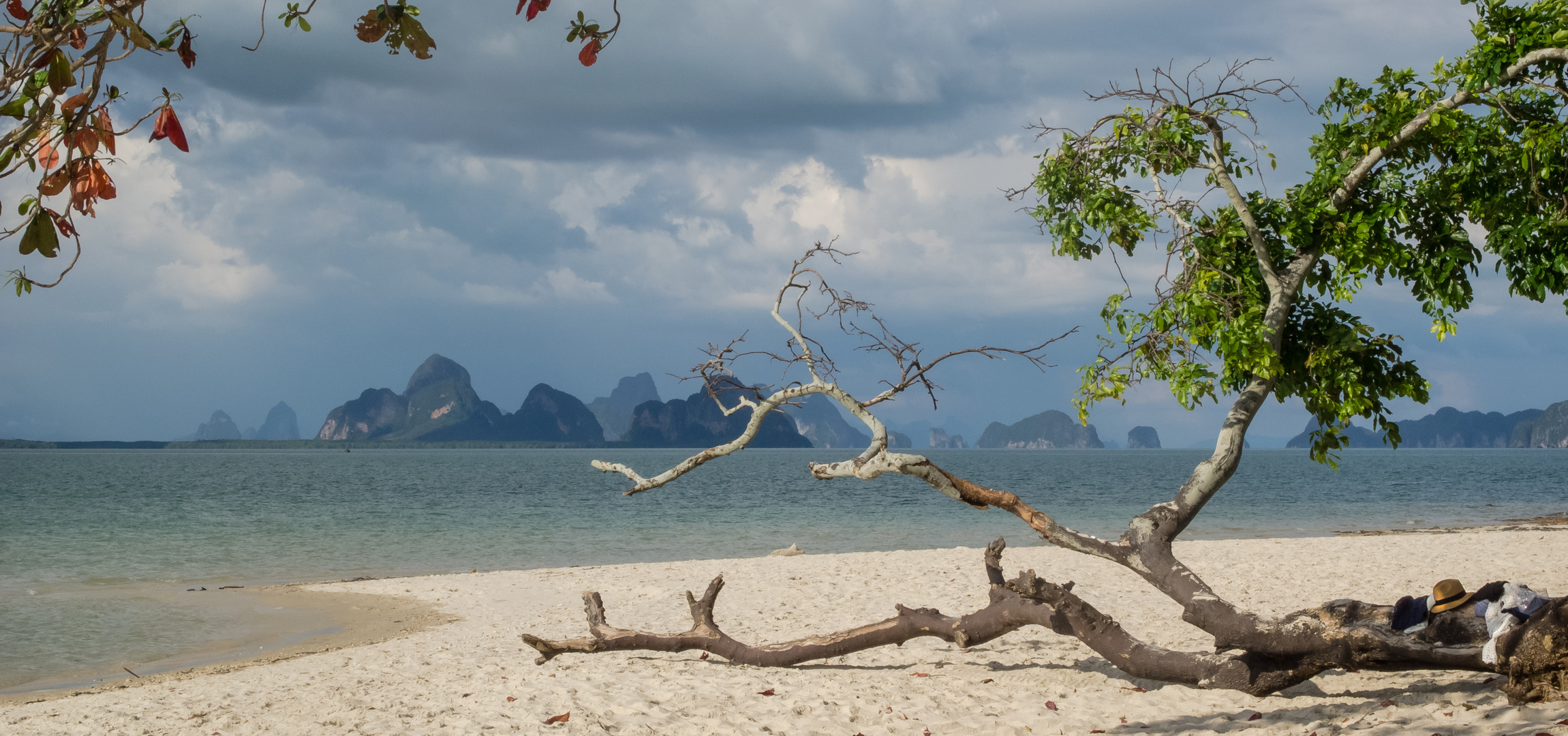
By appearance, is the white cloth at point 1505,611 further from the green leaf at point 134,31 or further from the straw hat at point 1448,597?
the green leaf at point 134,31

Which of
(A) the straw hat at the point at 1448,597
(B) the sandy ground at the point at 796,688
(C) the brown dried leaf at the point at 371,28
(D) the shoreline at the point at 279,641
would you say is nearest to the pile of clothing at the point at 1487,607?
(A) the straw hat at the point at 1448,597

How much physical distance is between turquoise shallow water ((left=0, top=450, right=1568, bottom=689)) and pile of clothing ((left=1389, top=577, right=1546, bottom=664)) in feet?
47.6

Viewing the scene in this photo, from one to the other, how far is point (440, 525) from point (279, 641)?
21.5 meters

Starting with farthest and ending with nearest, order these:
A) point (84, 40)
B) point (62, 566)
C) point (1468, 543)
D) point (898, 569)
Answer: point (62, 566)
point (1468, 543)
point (898, 569)
point (84, 40)

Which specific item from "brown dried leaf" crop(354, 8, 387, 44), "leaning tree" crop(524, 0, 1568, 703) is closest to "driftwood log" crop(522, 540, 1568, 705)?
"leaning tree" crop(524, 0, 1568, 703)

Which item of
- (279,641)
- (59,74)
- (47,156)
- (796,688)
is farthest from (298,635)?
(59,74)

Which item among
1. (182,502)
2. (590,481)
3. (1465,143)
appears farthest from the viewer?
(590,481)

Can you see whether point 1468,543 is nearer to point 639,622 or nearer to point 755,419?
point 639,622

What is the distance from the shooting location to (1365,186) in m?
7.51

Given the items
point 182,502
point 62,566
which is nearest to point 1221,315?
point 62,566

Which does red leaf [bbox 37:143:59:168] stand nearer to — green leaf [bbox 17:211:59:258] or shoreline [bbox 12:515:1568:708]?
green leaf [bbox 17:211:59:258]

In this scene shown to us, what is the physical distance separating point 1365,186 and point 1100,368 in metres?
2.56

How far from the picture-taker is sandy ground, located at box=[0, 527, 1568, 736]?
21.9 ft

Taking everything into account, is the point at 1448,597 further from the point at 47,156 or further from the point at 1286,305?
the point at 47,156
